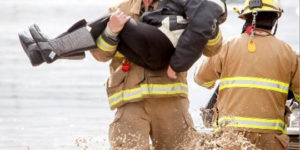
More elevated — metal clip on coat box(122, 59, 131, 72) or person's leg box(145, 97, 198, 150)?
metal clip on coat box(122, 59, 131, 72)

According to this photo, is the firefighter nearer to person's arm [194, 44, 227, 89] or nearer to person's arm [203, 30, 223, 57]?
person's arm [203, 30, 223, 57]

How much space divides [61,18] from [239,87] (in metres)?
27.6

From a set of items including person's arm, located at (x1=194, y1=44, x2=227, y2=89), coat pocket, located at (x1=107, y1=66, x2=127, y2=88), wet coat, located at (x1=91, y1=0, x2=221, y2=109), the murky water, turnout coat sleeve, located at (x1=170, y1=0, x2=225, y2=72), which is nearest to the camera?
turnout coat sleeve, located at (x1=170, y1=0, x2=225, y2=72)

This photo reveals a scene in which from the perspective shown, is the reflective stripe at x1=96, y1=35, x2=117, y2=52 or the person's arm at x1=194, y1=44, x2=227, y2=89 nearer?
the reflective stripe at x1=96, y1=35, x2=117, y2=52

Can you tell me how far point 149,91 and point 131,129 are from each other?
0.31 metres

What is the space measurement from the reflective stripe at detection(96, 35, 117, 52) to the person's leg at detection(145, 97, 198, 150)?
0.47m

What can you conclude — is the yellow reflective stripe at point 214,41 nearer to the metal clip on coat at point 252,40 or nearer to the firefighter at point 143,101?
the firefighter at point 143,101

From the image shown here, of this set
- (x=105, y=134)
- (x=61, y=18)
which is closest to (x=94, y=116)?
(x=105, y=134)

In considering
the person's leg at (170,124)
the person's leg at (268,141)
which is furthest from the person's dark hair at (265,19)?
Result: the person's leg at (170,124)

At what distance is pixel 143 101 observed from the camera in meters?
6.95

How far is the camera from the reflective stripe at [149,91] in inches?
270

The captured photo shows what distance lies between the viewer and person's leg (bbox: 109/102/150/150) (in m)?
6.86

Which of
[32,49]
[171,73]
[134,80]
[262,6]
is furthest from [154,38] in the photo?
[262,6]

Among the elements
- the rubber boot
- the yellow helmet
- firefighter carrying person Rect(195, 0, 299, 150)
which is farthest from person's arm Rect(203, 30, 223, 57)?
the yellow helmet
